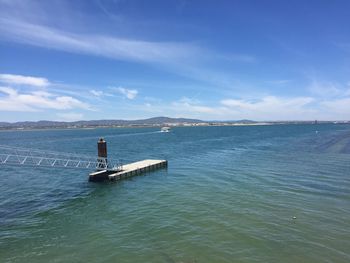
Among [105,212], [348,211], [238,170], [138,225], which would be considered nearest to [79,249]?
[138,225]

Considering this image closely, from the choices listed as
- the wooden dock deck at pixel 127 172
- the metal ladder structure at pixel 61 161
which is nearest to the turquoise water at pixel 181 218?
the wooden dock deck at pixel 127 172

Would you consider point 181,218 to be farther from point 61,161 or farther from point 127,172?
point 61,161

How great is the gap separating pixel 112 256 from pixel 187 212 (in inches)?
302

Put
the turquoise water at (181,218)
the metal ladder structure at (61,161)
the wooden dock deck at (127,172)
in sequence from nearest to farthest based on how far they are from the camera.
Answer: the turquoise water at (181,218), the metal ladder structure at (61,161), the wooden dock deck at (127,172)

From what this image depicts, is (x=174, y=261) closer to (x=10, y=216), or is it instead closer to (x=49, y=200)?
(x=10, y=216)

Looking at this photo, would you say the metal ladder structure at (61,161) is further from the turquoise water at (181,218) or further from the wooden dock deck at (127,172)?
the turquoise water at (181,218)

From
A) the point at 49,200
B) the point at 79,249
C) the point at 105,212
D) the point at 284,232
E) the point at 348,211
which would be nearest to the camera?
the point at 79,249

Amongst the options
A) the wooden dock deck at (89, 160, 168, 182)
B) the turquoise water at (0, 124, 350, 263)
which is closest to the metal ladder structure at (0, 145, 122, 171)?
the wooden dock deck at (89, 160, 168, 182)

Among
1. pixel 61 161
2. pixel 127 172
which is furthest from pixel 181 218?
pixel 61 161

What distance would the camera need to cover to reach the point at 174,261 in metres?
14.2

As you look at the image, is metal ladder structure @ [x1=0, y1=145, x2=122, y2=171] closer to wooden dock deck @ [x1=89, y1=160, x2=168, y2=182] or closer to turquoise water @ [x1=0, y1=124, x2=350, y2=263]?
wooden dock deck @ [x1=89, y1=160, x2=168, y2=182]

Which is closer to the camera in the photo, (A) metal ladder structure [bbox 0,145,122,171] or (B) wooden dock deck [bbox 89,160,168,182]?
(A) metal ladder structure [bbox 0,145,122,171]

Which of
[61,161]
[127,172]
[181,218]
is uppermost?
[127,172]

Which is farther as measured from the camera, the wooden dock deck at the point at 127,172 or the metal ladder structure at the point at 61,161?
the wooden dock deck at the point at 127,172
